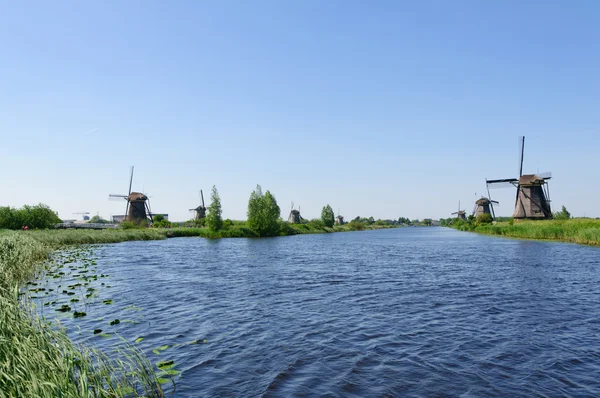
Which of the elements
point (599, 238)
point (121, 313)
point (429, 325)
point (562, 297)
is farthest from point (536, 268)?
point (121, 313)

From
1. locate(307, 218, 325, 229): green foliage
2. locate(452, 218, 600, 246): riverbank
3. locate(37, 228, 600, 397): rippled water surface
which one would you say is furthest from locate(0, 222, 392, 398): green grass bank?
locate(307, 218, 325, 229): green foliage

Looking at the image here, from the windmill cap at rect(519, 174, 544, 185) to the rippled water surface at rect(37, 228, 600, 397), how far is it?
53749mm

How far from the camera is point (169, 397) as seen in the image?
7715mm

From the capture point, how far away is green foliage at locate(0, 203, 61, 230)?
2692 inches

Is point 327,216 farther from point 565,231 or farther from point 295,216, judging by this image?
point 565,231

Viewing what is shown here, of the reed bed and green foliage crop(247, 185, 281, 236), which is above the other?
green foliage crop(247, 185, 281, 236)

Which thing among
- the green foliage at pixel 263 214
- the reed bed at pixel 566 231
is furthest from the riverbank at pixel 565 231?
the green foliage at pixel 263 214

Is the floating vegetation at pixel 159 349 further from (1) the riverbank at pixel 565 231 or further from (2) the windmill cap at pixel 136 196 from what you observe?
(2) the windmill cap at pixel 136 196

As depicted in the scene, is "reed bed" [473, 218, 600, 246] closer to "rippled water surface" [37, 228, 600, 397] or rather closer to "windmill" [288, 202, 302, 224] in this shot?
"rippled water surface" [37, 228, 600, 397]

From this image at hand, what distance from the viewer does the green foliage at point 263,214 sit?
272 ft

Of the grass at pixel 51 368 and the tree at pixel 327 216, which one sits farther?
the tree at pixel 327 216

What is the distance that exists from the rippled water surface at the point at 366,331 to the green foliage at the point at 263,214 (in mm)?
58604

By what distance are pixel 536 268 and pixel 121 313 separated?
25.9 meters

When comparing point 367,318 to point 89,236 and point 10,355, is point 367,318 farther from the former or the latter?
point 89,236
